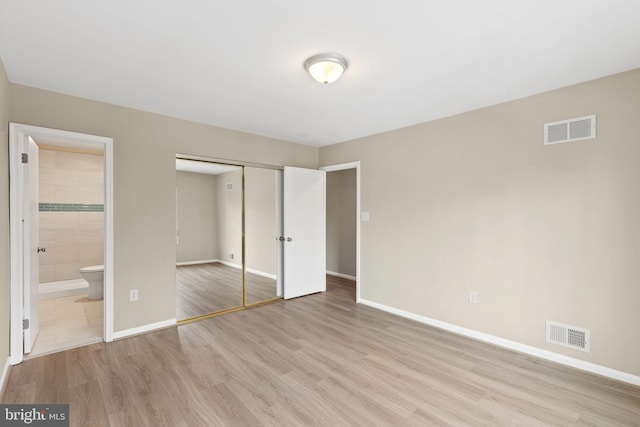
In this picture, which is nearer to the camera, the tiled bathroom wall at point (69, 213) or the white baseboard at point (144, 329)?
the white baseboard at point (144, 329)

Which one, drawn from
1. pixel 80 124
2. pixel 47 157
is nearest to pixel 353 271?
pixel 80 124

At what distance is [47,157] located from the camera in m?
4.75

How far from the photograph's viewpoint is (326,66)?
2.14 meters

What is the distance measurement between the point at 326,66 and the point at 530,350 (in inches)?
124

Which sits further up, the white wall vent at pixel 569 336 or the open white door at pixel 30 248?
the open white door at pixel 30 248

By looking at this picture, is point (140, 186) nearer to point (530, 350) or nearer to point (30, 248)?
point (30, 248)

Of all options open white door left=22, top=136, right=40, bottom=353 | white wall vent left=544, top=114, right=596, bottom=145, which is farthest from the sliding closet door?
white wall vent left=544, top=114, right=596, bottom=145

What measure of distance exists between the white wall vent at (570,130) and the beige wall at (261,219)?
3.41m

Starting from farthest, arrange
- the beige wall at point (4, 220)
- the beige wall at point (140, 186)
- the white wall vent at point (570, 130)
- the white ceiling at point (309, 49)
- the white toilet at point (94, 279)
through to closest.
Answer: the white toilet at point (94, 279) → the beige wall at point (140, 186) → the white wall vent at point (570, 130) → the beige wall at point (4, 220) → the white ceiling at point (309, 49)

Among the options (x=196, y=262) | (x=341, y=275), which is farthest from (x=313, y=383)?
(x=341, y=275)

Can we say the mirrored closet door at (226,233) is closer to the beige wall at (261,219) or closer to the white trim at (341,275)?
the beige wall at (261,219)

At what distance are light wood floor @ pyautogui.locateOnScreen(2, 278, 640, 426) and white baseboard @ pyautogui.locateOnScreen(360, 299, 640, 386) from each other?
9 cm

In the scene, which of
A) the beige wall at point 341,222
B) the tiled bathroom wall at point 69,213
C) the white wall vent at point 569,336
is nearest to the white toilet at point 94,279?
the tiled bathroom wall at point 69,213

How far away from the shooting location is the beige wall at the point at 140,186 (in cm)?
283
